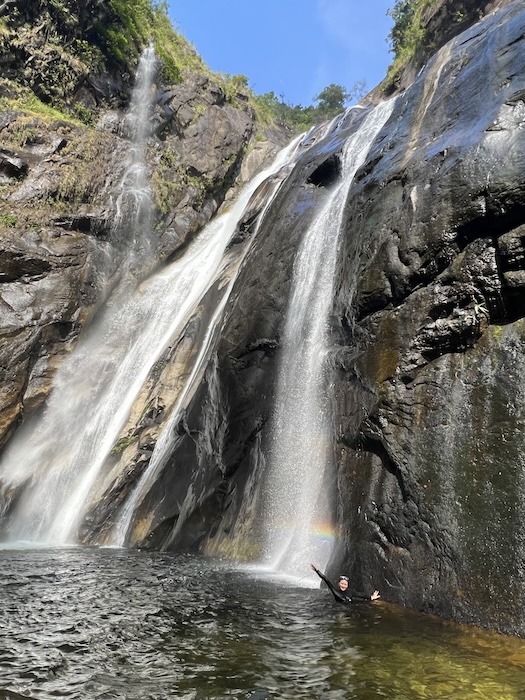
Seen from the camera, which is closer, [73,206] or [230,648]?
[230,648]

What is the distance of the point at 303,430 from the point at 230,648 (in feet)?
21.8

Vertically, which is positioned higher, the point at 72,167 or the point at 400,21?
the point at 400,21

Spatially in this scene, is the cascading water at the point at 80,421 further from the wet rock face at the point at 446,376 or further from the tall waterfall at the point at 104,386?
the wet rock face at the point at 446,376

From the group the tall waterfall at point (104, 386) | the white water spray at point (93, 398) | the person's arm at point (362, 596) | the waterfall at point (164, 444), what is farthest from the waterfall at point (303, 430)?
the white water spray at point (93, 398)

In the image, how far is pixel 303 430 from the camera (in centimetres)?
1173

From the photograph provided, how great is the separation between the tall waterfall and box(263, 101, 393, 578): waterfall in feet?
14.6

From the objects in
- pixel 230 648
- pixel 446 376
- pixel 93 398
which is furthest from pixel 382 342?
pixel 93 398

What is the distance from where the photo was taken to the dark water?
4.31 metres

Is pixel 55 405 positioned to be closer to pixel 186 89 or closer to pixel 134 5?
pixel 186 89

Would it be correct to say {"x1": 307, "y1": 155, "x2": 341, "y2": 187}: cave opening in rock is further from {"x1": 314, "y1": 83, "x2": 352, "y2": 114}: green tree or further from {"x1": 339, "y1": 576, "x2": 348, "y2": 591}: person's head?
{"x1": 314, "y1": 83, "x2": 352, "y2": 114}: green tree

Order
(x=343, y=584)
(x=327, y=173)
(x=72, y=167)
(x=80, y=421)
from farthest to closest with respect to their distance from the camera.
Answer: (x=72, y=167)
(x=80, y=421)
(x=327, y=173)
(x=343, y=584)

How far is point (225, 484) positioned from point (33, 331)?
10491 mm

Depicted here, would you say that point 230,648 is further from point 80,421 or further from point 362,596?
point 80,421

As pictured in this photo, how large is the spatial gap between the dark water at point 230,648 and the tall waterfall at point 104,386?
314 inches
